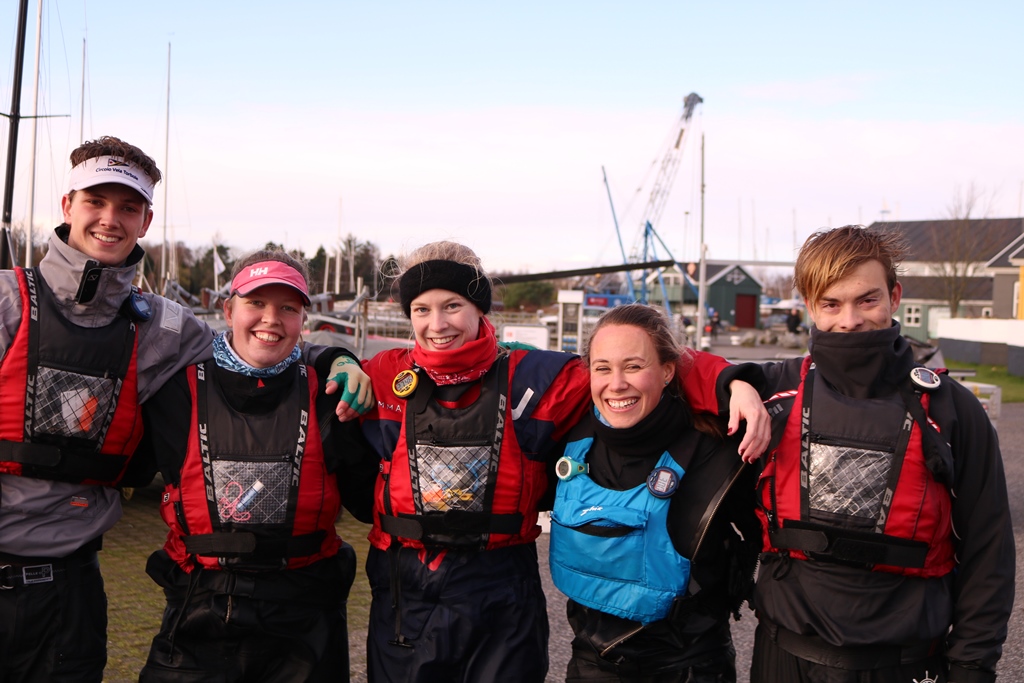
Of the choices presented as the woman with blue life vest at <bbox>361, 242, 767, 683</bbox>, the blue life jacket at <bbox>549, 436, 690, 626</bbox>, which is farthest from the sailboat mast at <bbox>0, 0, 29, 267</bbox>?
the blue life jacket at <bbox>549, 436, 690, 626</bbox>

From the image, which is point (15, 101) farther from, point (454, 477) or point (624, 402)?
point (624, 402)

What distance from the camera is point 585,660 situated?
290 centimetres

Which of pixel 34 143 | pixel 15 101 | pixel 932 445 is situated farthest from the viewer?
pixel 34 143

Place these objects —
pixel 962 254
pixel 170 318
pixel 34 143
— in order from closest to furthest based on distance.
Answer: pixel 170 318 → pixel 34 143 → pixel 962 254

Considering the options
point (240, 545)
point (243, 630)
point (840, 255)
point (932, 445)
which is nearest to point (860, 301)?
point (840, 255)

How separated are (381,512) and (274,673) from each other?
0.62 meters

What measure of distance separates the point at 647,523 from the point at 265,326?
4.58 feet

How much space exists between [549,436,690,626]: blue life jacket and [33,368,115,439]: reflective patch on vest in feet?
5.09

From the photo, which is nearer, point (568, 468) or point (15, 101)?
point (568, 468)

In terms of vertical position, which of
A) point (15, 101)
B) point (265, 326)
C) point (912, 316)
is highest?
point (912, 316)

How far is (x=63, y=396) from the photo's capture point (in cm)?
299

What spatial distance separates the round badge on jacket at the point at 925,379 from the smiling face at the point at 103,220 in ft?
8.52

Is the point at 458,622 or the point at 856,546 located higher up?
the point at 856,546

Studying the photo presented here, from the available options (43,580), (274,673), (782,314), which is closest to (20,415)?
(43,580)
